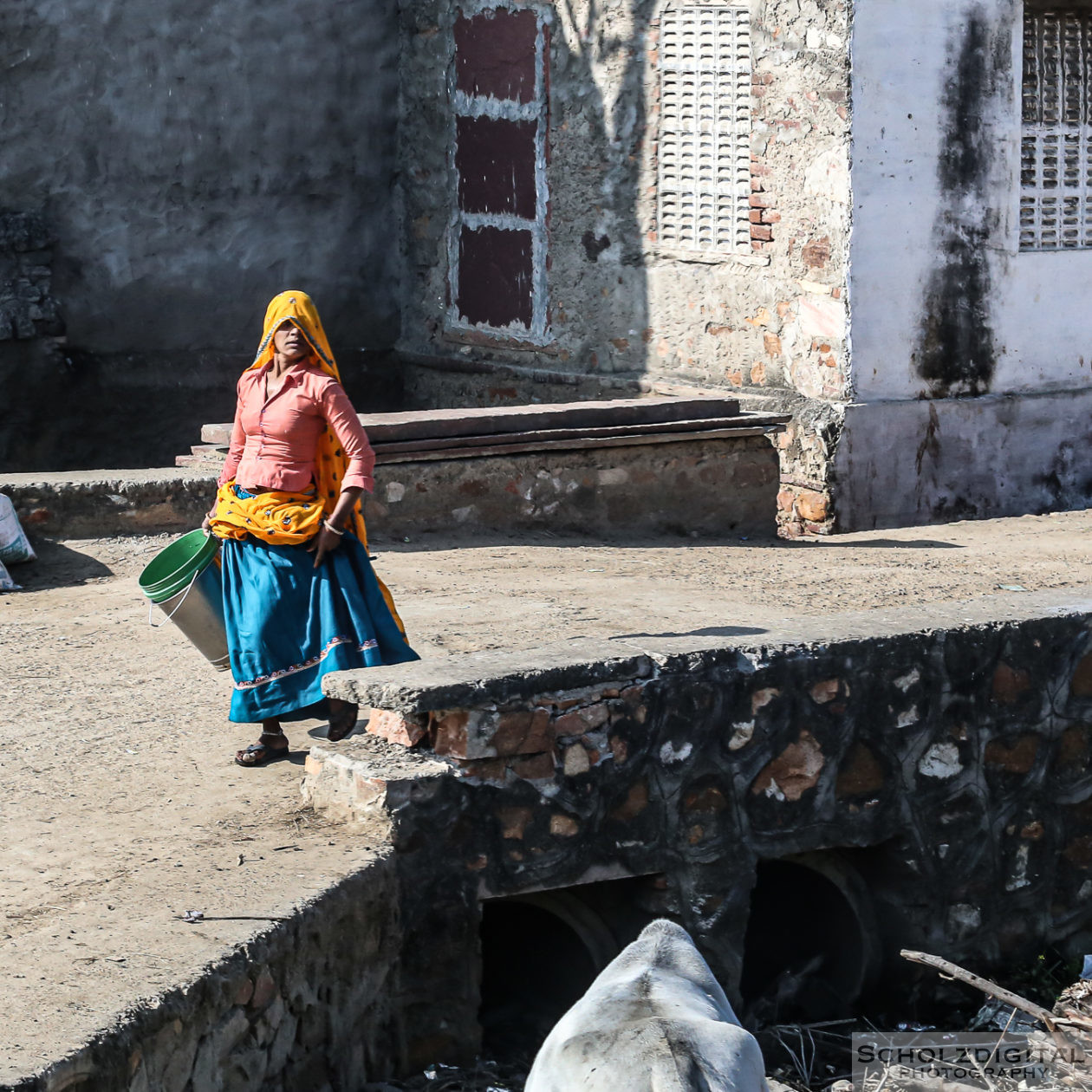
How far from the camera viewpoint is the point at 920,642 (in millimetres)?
4715

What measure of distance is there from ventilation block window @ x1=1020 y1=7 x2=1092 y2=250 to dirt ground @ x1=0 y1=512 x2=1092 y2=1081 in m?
1.72

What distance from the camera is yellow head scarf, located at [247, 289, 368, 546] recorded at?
14.4 feet

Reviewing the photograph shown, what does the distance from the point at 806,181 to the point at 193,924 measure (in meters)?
5.96

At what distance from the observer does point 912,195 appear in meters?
8.22

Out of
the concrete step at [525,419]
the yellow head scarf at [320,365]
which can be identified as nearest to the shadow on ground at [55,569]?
the concrete step at [525,419]

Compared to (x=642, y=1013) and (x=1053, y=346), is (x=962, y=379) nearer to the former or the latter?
(x=1053, y=346)

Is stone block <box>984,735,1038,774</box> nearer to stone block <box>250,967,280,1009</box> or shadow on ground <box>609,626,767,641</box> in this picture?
shadow on ground <box>609,626,767,641</box>

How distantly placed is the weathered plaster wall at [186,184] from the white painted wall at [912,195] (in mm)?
3984

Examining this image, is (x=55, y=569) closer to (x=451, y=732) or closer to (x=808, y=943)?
(x=451, y=732)

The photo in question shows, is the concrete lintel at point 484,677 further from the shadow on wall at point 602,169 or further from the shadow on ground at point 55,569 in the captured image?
the shadow on wall at point 602,169

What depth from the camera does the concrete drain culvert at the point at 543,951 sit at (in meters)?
4.60

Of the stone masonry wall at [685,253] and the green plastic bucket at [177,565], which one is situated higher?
the stone masonry wall at [685,253]

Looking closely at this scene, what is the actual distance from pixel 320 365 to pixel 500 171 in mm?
5905

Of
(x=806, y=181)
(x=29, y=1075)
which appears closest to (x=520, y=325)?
(x=806, y=181)
